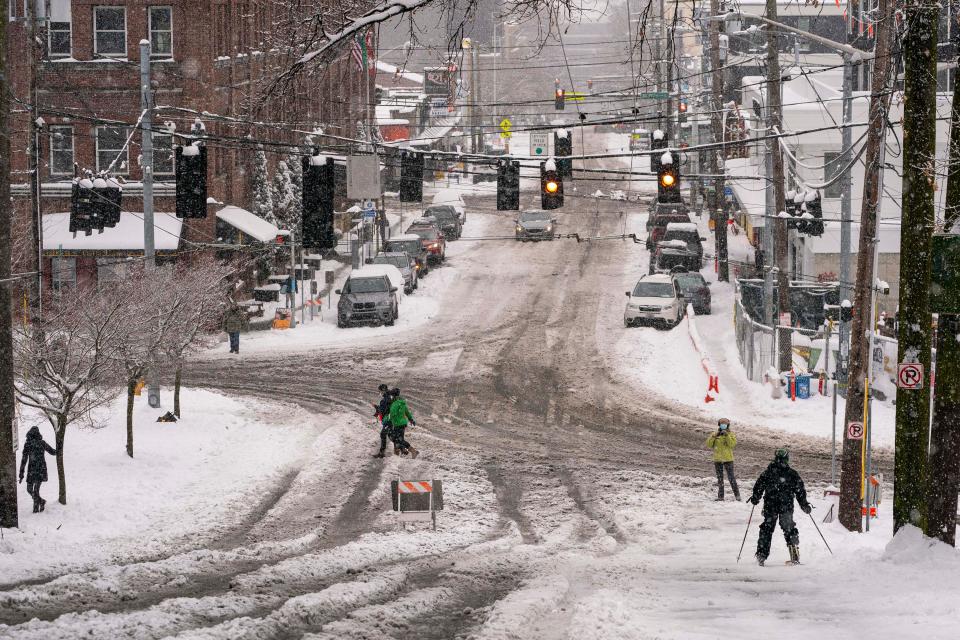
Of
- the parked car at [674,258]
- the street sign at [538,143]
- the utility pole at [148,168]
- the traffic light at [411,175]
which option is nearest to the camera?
the traffic light at [411,175]

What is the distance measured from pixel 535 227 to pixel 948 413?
149ft

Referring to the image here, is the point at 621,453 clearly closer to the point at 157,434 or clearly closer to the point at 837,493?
the point at 837,493

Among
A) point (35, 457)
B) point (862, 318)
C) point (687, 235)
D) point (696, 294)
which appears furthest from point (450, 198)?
point (862, 318)

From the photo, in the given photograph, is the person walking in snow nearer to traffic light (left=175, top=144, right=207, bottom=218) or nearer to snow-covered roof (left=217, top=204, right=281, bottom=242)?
snow-covered roof (left=217, top=204, right=281, bottom=242)

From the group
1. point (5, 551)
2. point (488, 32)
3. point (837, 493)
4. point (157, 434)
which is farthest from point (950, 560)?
point (488, 32)

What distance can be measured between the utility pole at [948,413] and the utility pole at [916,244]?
0.22 m

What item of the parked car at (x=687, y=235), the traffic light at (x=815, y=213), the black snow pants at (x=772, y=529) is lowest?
the black snow pants at (x=772, y=529)

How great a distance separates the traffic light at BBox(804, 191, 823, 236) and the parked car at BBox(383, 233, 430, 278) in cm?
2291

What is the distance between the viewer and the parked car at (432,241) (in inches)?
2053

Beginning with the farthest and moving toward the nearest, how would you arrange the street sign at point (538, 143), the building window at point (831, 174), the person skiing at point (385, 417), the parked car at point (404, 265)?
the street sign at point (538, 143), the parked car at point (404, 265), the building window at point (831, 174), the person skiing at point (385, 417)

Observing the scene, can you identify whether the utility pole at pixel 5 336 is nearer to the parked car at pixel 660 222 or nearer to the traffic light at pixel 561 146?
the traffic light at pixel 561 146

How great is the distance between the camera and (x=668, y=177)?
22922mm

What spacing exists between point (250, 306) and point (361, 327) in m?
4.13

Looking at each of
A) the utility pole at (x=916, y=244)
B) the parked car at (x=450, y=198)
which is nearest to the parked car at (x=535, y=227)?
the parked car at (x=450, y=198)
